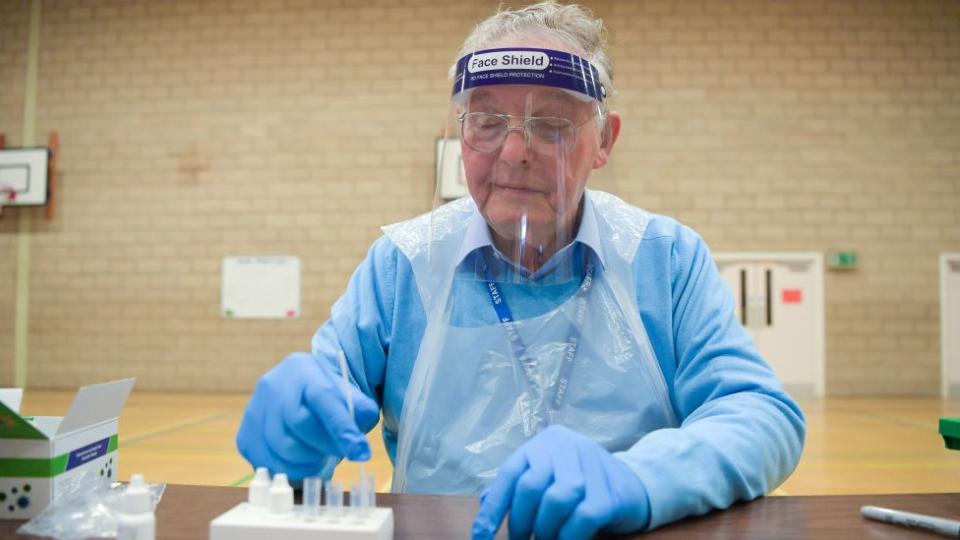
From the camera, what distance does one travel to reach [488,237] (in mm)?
1152

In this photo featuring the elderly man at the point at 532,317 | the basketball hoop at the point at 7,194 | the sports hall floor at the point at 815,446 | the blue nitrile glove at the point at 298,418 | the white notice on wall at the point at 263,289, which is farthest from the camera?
the basketball hoop at the point at 7,194

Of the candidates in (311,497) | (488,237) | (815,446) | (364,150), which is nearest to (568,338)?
(488,237)

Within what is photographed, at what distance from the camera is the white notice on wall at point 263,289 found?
19.6 ft

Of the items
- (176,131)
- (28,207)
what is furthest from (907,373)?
(28,207)

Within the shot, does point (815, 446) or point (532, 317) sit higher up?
point (532, 317)

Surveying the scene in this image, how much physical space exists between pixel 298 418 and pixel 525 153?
55 cm

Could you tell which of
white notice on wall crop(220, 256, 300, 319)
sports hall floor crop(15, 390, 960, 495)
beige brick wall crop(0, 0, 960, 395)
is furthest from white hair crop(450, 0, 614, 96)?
white notice on wall crop(220, 256, 300, 319)

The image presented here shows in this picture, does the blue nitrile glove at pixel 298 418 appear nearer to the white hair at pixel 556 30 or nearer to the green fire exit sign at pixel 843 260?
the white hair at pixel 556 30

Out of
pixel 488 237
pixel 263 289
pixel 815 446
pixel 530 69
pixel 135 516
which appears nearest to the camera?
pixel 135 516

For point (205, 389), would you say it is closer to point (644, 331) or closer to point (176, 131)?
point (176, 131)

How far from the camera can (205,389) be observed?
6027 millimetres

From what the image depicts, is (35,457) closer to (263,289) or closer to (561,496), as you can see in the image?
(561,496)

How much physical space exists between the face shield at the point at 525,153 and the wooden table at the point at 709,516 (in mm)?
479

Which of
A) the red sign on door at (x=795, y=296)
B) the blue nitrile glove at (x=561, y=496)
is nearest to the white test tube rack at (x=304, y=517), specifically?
the blue nitrile glove at (x=561, y=496)
